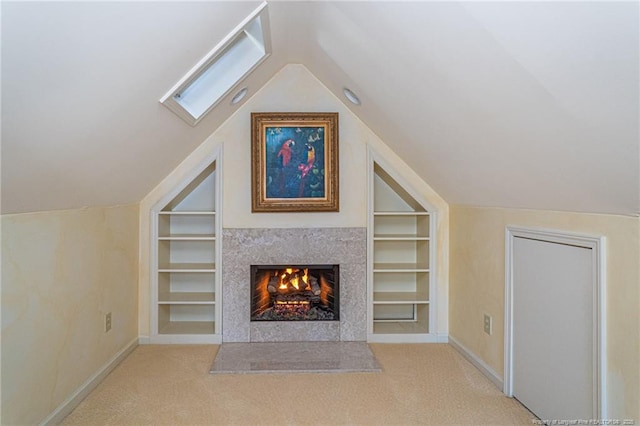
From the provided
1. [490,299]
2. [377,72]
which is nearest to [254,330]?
[490,299]

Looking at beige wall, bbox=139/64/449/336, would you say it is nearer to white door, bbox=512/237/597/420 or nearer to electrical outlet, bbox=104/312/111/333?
electrical outlet, bbox=104/312/111/333

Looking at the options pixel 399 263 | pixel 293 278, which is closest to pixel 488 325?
pixel 399 263

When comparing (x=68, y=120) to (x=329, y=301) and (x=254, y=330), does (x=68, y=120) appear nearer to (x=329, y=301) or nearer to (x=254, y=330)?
(x=254, y=330)

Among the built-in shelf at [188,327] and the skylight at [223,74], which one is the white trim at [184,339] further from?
the skylight at [223,74]

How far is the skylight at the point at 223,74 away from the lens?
8.72 feet

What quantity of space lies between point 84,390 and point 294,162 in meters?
2.29

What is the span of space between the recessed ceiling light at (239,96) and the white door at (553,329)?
2291mm

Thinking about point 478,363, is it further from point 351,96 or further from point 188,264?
point 188,264

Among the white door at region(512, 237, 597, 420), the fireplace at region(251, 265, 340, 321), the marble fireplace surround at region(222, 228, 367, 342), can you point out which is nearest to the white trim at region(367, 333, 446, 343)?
the marble fireplace surround at region(222, 228, 367, 342)

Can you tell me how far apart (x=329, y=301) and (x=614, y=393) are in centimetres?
244

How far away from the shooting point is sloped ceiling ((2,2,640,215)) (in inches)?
52.7

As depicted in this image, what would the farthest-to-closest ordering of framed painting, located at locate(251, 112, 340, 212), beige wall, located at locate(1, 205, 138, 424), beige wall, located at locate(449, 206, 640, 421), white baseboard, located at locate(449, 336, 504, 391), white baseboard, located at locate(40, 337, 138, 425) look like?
framed painting, located at locate(251, 112, 340, 212)
white baseboard, located at locate(449, 336, 504, 391)
white baseboard, located at locate(40, 337, 138, 425)
beige wall, located at locate(1, 205, 138, 424)
beige wall, located at locate(449, 206, 640, 421)

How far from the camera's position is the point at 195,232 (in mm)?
4262

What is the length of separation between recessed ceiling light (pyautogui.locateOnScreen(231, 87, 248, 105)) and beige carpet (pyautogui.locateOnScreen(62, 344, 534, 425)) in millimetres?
2105
